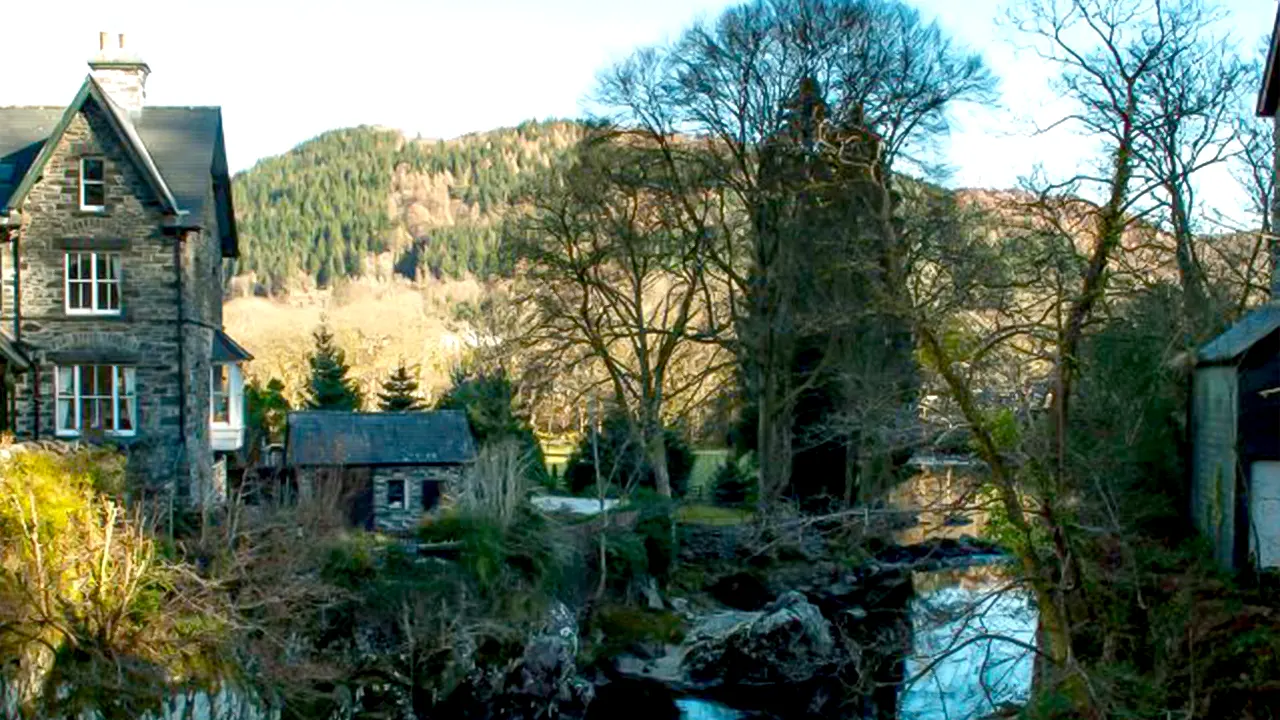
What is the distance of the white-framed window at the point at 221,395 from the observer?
30875mm

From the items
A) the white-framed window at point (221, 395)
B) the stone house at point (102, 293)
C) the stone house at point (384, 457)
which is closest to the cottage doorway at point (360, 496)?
the stone house at point (384, 457)

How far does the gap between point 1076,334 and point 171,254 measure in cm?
1994

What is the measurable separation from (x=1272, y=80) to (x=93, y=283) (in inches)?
859

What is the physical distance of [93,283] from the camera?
27.3m

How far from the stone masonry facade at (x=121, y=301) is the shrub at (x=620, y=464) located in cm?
1408

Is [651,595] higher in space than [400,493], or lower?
lower

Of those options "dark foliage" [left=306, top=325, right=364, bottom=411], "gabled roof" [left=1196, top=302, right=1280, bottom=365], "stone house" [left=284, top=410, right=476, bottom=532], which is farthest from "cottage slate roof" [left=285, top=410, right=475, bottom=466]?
"gabled roof" [left=1196, top=302, right=1280, bottom=365]

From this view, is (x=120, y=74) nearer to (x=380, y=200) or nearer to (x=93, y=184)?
(x=93, y=184)

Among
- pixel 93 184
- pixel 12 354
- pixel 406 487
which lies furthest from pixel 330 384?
pixel 12 354

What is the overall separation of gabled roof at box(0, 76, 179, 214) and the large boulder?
45.8ft

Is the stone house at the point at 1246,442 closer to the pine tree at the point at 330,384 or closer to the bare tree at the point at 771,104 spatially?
the bare tree at the point at 771,104

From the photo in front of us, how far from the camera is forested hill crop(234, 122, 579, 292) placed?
361 ft

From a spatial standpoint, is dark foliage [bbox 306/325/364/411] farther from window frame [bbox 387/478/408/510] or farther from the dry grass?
window frame [bbox 387/478/408/510]

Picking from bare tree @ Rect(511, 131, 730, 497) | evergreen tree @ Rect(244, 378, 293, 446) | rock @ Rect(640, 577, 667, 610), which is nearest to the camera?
rock @ Rect(640, 577, 667, 610)
